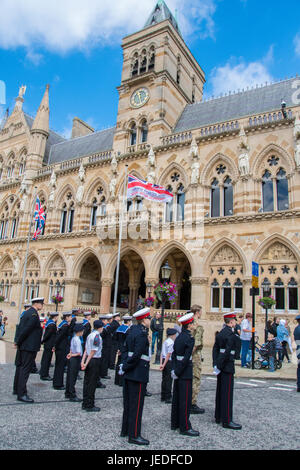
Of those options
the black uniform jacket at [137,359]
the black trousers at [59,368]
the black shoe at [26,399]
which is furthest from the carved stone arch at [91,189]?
the black uniform jacket at [137,359]

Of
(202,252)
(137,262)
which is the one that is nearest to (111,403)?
(202,252)

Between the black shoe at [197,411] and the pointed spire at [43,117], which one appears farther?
the pointed spire at [43,117]

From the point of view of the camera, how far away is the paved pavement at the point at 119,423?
495cm

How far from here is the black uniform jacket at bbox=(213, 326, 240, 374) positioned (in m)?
6.16

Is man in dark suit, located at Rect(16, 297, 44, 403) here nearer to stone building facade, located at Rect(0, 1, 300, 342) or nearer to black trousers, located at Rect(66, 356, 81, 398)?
black trousers, located at Rect(66, 356, 81, 398)

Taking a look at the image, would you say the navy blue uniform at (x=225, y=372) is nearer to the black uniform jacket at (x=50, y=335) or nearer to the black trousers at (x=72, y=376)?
the black trousers at (x=72, y=376)

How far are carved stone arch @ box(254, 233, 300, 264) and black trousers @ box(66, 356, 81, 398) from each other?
13.1 m

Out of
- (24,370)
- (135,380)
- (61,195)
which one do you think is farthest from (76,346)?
(61,195)

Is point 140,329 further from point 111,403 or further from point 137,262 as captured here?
point 137,262

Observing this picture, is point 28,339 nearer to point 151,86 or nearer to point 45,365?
point 45,365

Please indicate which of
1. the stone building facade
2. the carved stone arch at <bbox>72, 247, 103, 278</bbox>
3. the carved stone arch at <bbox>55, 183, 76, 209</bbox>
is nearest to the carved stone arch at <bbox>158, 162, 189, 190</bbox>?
the stone building facade

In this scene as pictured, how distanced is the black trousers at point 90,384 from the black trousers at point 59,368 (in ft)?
7.07

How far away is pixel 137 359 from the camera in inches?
207

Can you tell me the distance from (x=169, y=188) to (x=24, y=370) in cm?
1740
